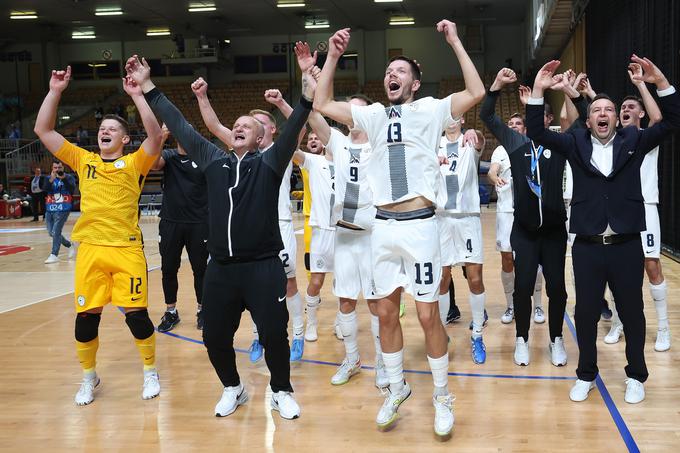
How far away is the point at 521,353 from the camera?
5504 mm

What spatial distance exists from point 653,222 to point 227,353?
3791 mm

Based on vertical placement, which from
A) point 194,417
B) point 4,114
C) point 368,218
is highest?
point 4,114

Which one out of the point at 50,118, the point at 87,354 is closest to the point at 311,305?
the point at 87,354

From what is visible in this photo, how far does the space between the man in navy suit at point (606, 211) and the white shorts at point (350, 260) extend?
145 cm

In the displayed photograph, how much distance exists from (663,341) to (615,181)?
6.99 feet

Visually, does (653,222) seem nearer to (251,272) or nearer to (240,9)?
(251,272)

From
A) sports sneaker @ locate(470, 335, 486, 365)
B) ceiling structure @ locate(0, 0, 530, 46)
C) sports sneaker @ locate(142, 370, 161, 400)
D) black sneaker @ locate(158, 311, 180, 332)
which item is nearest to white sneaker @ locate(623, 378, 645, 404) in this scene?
sports sneaker @ locate(470, 335, 486, 365)

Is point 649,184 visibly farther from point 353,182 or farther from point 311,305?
point 311,305

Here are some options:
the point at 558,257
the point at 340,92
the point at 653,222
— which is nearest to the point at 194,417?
the point at 558,257

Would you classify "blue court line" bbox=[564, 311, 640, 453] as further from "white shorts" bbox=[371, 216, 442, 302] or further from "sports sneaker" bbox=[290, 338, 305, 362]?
"sports sneaker" bbox=[290, 338, 305, 362]

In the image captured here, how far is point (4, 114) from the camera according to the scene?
3378cm

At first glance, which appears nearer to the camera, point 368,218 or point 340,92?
point 368,218

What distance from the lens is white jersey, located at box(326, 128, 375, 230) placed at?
4988mm

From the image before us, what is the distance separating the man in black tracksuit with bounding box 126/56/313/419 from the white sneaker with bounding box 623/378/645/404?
224 cm
